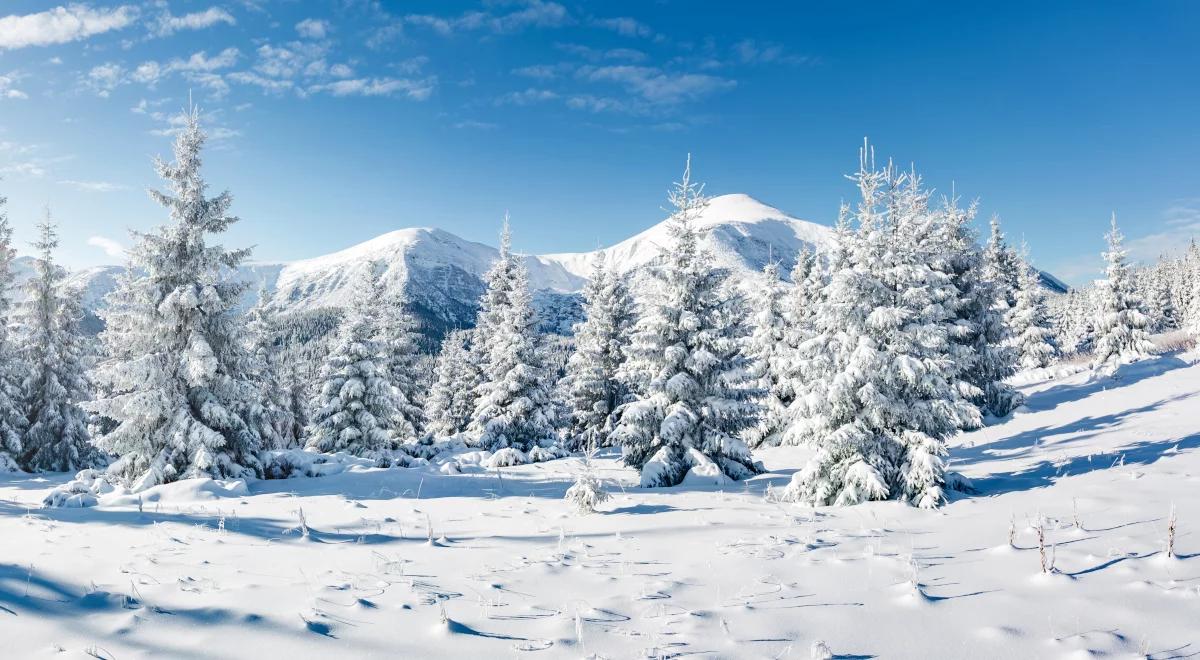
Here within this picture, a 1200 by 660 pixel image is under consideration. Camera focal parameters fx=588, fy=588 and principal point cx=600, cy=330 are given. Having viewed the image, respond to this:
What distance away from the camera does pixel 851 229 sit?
15.1 meters

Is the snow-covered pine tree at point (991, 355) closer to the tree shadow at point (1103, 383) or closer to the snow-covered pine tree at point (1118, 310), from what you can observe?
the tree shadow at point (1103, 383)

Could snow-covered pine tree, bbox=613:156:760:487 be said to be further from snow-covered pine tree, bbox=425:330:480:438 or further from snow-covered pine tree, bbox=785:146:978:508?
snow-covered pine tree, bbox=425:330:480:438

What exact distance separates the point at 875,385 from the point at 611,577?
8.30 meters

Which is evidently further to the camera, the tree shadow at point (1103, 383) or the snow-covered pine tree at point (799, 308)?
the tree shadow at point (1103, 383)

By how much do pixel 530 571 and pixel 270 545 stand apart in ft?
12.4

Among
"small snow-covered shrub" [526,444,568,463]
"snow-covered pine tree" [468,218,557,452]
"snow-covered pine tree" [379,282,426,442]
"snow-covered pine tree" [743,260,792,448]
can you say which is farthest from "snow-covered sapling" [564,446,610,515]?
"snow-covered pine tree" [379,282,426,442]

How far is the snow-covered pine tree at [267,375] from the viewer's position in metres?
18.7

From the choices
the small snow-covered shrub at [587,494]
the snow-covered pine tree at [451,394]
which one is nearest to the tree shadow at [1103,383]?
the small snow-covered shrub at [587,494]

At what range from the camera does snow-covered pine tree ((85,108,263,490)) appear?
16484mm

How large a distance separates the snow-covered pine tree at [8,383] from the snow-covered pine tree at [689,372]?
25577 mm

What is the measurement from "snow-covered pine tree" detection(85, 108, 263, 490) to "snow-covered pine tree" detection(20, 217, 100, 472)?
11.2 meters

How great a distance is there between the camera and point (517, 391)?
89.3 feet

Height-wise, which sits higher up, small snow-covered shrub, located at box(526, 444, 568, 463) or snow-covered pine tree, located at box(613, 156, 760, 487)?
snow-covered pine tree, located at box(613, 156, 760, 487)

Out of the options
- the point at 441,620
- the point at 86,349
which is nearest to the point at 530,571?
the point at 441,620
